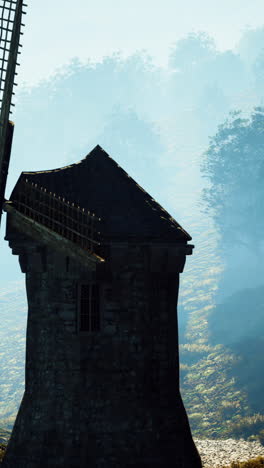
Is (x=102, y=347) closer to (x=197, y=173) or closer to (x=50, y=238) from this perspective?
(x=50, y=238)

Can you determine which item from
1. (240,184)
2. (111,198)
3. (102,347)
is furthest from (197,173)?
(102,347)

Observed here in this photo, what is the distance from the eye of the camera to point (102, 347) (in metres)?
13.5

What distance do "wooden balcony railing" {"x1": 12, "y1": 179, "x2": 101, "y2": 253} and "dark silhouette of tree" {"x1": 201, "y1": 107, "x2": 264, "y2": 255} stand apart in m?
50.8

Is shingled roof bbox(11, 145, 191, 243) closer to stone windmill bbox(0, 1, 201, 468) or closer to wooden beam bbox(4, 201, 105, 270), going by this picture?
stone windmill bbox(0, 1, 201, 468)

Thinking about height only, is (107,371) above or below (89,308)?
below

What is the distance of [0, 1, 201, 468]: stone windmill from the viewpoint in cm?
1326

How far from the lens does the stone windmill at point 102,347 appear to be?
1326 centimetres

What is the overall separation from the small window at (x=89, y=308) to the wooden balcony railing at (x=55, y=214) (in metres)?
1.06

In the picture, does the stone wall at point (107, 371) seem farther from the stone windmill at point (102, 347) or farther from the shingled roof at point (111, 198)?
the shingled roof at point (111, 198)

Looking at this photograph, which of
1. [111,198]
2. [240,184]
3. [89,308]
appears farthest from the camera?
[240,184]

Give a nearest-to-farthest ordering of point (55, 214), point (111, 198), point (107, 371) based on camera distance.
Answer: point (55, 214)
point (107, 371)
point (111, 198)

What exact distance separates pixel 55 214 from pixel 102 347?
325 centimetres

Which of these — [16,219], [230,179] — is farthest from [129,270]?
[230,179]

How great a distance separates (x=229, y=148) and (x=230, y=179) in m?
3.90
